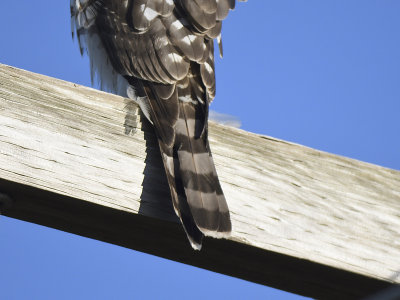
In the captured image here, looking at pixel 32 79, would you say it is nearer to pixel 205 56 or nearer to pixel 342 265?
pixel 342 265

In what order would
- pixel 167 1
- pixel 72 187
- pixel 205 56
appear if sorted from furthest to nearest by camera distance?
pixel 167 1 → pixel 205 56 → pixel 72 187

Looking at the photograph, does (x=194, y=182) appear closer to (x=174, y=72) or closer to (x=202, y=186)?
(x=202, y=186)

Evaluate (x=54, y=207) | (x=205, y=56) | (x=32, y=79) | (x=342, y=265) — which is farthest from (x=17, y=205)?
(x=205, y=56)

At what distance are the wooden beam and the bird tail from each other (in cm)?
3

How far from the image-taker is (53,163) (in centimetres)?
118

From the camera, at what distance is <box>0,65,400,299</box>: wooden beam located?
118 cm

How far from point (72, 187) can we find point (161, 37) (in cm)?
167

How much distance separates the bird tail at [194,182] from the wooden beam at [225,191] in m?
0.03

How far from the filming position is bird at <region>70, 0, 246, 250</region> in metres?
1.32

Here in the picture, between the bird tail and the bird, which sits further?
the bird

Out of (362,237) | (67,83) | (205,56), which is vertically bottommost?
(205,56)

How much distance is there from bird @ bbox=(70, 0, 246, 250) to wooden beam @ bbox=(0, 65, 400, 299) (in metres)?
0.04

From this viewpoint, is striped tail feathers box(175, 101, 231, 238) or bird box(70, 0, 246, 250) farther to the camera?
bird box(70, 0, 246, 250)

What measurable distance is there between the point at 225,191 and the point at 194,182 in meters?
0.18
